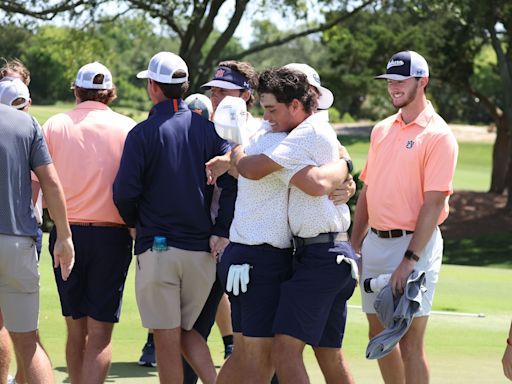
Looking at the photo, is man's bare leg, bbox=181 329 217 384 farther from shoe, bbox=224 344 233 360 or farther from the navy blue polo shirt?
shoe, bbox=224 344 233 360

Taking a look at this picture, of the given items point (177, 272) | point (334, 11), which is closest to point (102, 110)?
point (177, 272)

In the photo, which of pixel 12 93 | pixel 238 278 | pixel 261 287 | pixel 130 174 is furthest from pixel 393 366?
pixel 12 93

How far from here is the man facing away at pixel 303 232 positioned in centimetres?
619

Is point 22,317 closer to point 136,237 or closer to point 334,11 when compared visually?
point 136,237

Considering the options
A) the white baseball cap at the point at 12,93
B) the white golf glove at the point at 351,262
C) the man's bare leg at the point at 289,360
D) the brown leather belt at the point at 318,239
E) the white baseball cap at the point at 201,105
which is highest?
the white baseball cap at the point at 12,93

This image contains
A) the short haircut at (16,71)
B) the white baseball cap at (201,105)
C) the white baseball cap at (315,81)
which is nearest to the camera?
the white baseball cap at (315,81)

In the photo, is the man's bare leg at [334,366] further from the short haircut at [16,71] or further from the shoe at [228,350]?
the short haircut at [16,71]

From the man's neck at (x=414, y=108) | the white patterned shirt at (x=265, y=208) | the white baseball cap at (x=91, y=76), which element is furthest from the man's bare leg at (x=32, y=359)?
the man's neck at (x=414, y=108)

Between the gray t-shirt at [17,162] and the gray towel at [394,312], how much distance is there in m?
2.17

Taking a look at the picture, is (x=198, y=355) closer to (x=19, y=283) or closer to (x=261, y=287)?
(x=261, y=287)

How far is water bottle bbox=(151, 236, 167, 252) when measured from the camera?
7.03 m

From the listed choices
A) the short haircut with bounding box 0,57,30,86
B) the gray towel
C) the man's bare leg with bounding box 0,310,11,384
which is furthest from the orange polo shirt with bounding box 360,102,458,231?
the short haircut with bounding box 0,57,30,86

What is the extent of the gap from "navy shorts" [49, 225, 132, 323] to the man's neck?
80.2 inches

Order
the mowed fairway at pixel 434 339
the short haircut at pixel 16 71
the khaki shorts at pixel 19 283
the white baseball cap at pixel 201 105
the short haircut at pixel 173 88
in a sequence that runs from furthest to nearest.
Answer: the mowed fairway at pixel 434 339, the white baseball cap at pixel 201 105, the short haircut at pixel 16 71, the short haircut at pixel 173 88, the khaki shorts at pixel 19 283
